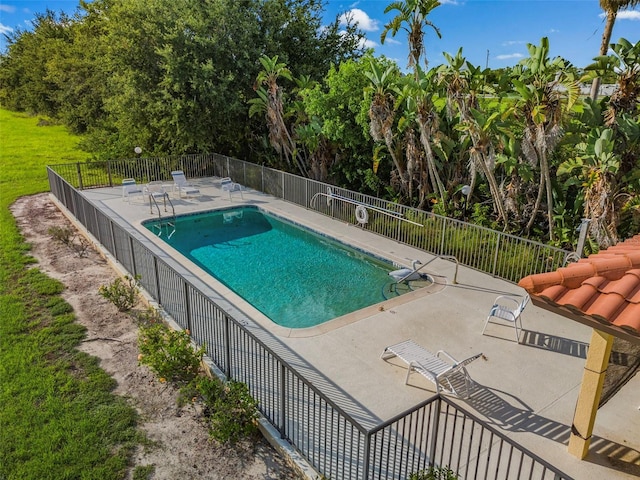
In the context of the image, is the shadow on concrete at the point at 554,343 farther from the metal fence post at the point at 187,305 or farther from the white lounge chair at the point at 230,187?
the white lounge chair at the point at 230,187

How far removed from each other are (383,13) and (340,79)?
132 inches

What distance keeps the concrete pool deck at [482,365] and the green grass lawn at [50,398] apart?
2.79 meters

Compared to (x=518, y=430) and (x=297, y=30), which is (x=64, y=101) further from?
(x=518, y=430)

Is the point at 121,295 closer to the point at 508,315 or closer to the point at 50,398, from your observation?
the point at 50,398

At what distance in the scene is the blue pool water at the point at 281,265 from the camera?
10.5 meters

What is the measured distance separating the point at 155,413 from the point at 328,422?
2.40 meters

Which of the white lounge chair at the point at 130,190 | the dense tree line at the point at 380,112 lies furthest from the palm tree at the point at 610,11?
the white lounge chair at the point at 130,190

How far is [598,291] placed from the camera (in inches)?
163

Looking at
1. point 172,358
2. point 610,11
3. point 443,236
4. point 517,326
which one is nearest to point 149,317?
point 172,358

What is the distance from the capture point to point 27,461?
5.33m

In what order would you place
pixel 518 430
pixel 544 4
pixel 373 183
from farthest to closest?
pixel 373 183 < pixel 544 4 < pixel 518 430

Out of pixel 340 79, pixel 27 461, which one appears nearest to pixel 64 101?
pixel 340 79

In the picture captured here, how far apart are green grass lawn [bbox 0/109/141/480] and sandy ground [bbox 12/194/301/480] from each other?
20 cm

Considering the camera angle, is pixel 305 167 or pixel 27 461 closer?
pixel 27 461
